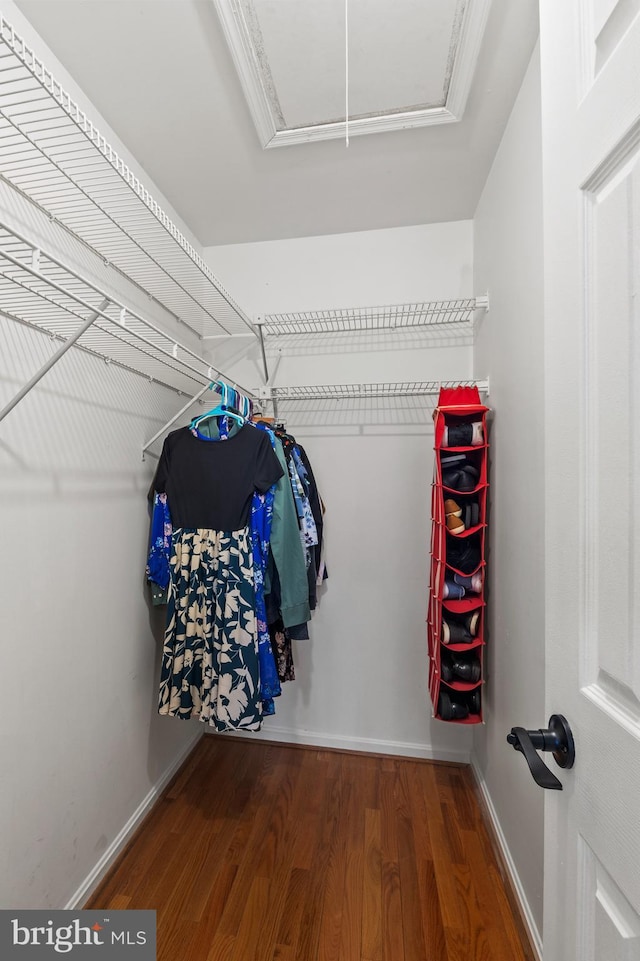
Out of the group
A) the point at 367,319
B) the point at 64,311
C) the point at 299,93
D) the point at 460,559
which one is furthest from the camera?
the point at 367,319

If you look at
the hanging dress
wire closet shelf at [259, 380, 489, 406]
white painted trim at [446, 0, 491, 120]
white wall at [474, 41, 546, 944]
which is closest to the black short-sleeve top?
the hanging dress

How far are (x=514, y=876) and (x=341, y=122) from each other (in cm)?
260

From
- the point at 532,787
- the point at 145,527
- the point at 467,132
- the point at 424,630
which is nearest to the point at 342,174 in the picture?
the point at 467,132

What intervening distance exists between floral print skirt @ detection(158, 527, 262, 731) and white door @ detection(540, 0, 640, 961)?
3.44 feet

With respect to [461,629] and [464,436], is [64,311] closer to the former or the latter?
[464,436]

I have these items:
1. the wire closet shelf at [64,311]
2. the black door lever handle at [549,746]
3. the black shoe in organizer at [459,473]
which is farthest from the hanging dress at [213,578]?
the black door lever handle at [549,746]

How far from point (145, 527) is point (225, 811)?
4.00ft

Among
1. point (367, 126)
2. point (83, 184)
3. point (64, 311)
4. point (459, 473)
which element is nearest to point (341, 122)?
point (367, 126)

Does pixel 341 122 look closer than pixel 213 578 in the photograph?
Yes

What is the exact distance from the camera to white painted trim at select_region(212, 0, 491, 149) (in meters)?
1.08

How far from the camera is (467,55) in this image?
117 cm

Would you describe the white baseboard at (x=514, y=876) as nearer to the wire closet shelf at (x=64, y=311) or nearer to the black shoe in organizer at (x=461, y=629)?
the black shoe in organizer at (x=461, y=629)

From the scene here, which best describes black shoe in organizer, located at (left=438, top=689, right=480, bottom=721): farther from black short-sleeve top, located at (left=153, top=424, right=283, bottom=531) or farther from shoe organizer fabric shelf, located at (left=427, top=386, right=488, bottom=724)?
black short-sleeve top, located at (left=153, top=424, right=283, bottom=531)

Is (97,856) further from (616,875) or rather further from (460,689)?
(616,875)
